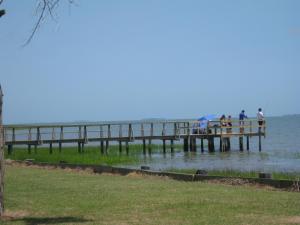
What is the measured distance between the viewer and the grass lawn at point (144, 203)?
9703 millimetres

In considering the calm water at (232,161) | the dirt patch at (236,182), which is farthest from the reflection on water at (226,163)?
the dirt patch at (236,182)

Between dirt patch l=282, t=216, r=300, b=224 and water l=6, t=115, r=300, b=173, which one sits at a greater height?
dirt patch l=282, t=216, r=300, b=224

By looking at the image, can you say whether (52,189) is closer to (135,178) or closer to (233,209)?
(135,178)

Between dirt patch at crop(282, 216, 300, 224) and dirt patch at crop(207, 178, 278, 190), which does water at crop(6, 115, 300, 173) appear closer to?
dirt patch at crop(207, 178, 278, 190)

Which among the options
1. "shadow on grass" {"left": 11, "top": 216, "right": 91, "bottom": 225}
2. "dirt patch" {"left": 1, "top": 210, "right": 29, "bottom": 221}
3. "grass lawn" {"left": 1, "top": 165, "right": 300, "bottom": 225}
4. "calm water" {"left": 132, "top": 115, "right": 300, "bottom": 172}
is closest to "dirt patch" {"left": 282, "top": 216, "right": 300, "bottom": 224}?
"grass lawn" {"left": 1, "top": 165, "right": 300, "bottom": 225}

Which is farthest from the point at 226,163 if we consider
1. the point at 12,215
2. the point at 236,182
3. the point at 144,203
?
the point at 12,215

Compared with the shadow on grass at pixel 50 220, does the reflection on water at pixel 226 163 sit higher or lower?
lower

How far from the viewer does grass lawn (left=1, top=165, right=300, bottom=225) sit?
9.70 metres

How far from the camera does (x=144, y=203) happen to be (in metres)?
11.6

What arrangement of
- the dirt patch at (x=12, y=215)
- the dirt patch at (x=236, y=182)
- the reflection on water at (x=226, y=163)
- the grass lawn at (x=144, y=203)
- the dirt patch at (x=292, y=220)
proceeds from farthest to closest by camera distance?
1. the reflection on water at (x=226, y=163)
2. the dirt patch at (x=236, y=182)
3. the dirt patch at (x=12, y=215)
4. the grass lawn at (x=144, y=203)
5. the dirt patch at (x=292, y=220)

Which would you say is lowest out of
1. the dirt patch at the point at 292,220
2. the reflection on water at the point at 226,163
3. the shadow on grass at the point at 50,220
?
the reflection on water at the point at 226,163

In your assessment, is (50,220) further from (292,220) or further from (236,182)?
(236,182)

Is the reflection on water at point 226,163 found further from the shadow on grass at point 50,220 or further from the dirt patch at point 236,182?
the shadow on grass at point 50,220

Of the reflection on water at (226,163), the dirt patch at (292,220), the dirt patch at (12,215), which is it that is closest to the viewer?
the dirt patch at (292,220)
